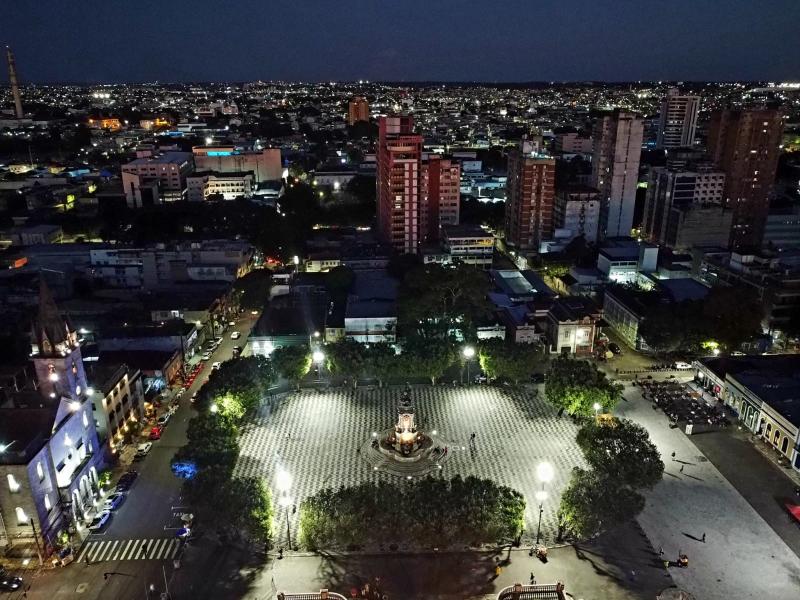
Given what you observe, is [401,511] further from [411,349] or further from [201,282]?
[201,282]

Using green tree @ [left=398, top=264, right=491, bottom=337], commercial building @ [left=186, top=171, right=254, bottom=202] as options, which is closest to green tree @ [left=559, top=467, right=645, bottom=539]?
green tree @ [left=398, top=264, right=491, bottom=337]

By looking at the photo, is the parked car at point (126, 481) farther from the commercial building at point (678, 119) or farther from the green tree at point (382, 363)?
the commercial building at point (678, 119)

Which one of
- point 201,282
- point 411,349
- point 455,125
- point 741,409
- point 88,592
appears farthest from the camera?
point 455,125

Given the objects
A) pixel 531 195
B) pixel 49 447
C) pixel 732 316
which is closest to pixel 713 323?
pixel 732 316

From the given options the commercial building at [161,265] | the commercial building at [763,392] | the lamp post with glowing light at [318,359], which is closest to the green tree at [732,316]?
the commercial building at [763,392]

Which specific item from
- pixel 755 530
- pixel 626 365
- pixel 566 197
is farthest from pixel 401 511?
pixel 566 197

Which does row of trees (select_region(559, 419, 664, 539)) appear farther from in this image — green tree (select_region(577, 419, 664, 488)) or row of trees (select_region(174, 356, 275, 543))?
row of trees (select_region(174, 356, 275, 543))
